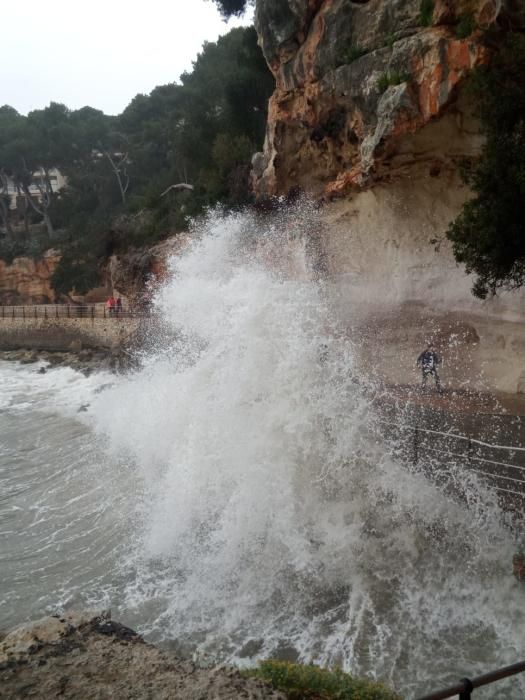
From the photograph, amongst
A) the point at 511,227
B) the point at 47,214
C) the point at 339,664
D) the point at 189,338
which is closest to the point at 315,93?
the point at 189,338

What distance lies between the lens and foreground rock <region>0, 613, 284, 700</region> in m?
3.20

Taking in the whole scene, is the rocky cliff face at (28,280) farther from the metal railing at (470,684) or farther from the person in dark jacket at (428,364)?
the metal railing at (470,684)

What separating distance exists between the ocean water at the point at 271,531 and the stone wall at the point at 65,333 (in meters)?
15.6

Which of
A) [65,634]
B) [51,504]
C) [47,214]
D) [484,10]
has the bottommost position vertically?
[51,504]

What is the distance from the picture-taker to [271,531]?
659 cm

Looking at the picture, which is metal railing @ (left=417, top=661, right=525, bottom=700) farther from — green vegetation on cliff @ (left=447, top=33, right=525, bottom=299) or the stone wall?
the stone wall

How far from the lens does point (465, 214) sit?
8.02 metres

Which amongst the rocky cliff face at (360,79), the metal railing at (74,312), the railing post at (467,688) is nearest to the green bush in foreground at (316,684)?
the railing post at (467,688)

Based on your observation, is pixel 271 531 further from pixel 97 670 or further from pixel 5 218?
pixel 5 218

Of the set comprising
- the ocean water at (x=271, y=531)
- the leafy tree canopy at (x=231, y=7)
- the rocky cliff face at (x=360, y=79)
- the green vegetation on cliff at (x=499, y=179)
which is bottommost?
the ocean water at (x=271, y=531)

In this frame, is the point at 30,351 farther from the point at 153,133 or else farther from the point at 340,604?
the point at 340,604

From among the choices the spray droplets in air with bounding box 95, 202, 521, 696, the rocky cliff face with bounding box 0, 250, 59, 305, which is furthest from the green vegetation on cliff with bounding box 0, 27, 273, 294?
the spray droplets in air with bounding box 95, 202, 521, 696

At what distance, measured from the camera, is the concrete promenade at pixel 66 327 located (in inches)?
1036

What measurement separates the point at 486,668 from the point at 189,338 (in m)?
11.8
